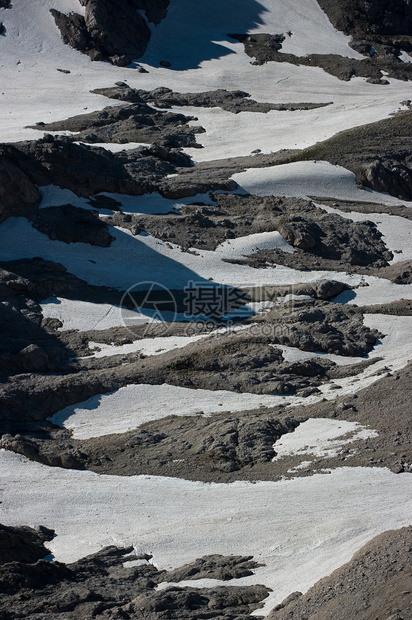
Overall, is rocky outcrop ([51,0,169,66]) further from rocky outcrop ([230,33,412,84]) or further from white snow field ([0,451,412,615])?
white snow field ([0,451,412,615])

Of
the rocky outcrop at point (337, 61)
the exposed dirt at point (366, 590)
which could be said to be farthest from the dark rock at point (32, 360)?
the rocky outcrop at point (337, 61)

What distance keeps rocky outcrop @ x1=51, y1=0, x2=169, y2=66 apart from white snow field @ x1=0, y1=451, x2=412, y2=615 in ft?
182

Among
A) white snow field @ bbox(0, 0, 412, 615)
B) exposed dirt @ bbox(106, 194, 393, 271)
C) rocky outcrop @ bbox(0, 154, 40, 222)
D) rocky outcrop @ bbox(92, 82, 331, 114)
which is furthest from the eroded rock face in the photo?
Answer: rocky outcrop @ bbox(92, 82, 331, 114)

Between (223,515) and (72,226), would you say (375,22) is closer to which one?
(72,226)

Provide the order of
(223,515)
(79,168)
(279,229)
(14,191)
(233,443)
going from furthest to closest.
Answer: (79,168), (14,191), (279,229), (233,443), (223,515)

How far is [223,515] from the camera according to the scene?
94.5 ft

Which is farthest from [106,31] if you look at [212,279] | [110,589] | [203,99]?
[110,589]

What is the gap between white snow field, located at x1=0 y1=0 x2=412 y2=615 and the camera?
27688 millimetres

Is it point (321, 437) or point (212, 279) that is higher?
point (212, 279)

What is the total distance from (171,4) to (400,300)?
54.5 meters

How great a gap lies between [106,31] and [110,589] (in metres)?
64.7

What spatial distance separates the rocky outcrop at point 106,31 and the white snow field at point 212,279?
1387 millimetres

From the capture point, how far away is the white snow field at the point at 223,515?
26.1 m

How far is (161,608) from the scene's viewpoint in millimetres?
23234
